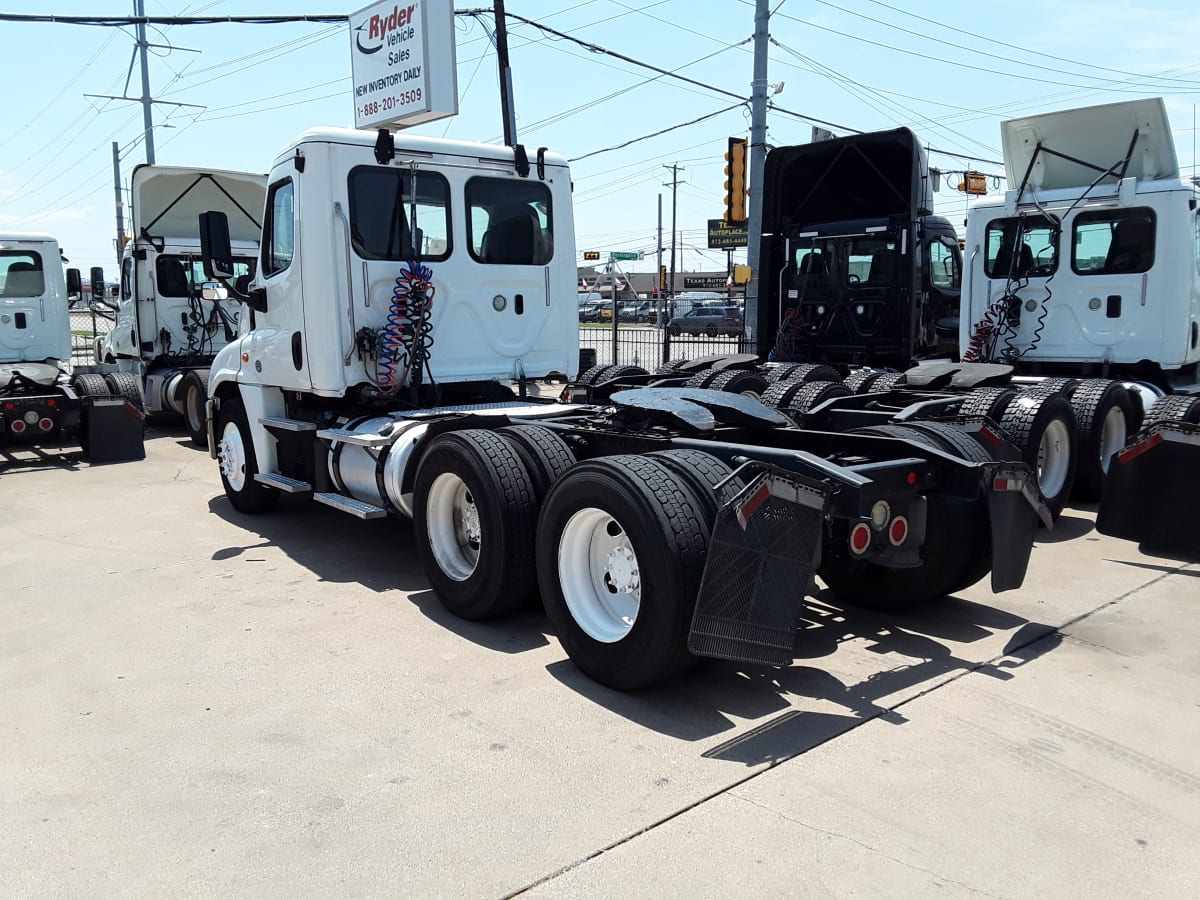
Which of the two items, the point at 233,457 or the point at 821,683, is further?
the point at 233,457

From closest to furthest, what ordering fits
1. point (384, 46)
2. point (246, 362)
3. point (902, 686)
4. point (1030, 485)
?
point (902, 686)
point (1030, 485)
point (246, 362)
point (384, 46)

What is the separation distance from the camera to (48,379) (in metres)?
Answer: 11.5

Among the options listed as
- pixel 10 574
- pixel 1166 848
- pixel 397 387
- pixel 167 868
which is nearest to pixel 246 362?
pixel 397 387

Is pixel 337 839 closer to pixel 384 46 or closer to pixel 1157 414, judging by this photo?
pixel 1157 414

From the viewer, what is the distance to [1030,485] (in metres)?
4.72

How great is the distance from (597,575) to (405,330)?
3044mm

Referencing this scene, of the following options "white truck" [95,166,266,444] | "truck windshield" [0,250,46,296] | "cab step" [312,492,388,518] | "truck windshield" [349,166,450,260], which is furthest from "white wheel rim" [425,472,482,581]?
"truck windshield" [0,250,46,296]

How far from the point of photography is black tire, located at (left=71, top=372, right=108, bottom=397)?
11.5 meters

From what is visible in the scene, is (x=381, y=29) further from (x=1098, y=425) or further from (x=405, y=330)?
(x=1098, y=425)

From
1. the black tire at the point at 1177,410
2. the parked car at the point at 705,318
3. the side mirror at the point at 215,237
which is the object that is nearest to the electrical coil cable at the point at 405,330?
the side mirror at the point at 215,237

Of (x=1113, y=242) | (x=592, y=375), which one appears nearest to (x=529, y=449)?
(x=592, y=375)

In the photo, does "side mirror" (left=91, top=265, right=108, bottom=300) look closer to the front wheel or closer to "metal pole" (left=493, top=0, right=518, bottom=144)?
the front wheel

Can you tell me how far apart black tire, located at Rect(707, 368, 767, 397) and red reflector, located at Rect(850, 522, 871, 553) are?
4.36m

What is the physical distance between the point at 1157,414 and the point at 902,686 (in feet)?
14.7
